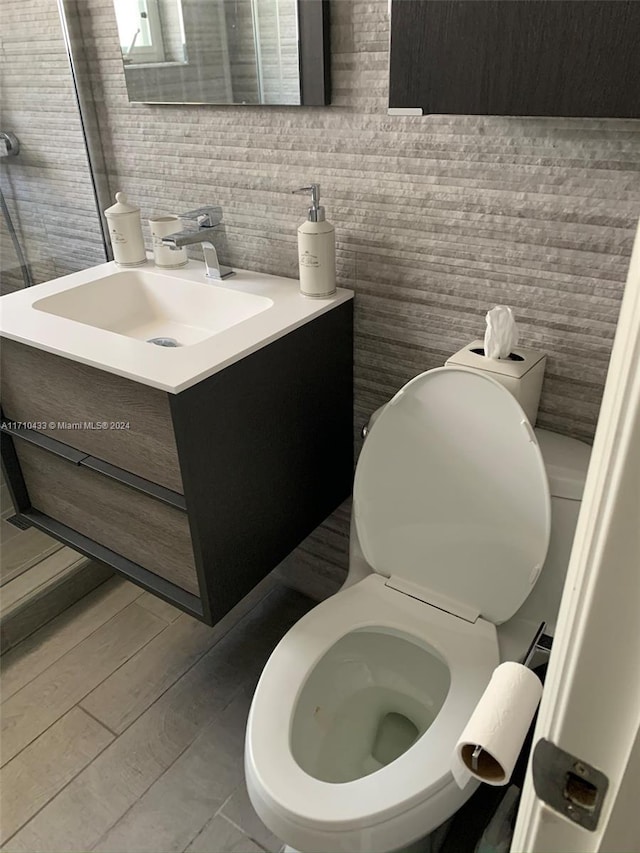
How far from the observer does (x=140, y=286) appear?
1.57 metres

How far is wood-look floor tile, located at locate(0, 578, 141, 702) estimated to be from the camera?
1.70 metres

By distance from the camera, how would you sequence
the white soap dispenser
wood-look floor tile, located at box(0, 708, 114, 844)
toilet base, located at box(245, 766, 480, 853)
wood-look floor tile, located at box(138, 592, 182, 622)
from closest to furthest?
toilet base, located at box(245, 766, 480, 853), the white soap dispenser, wood-look floor tile, located at box(0, 708, 114, 844), wood-look floor tile, located at box(138, 592, 182, 622)

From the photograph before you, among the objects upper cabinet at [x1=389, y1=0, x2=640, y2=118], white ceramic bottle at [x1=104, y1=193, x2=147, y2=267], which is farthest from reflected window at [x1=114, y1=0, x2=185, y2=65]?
upper cabinet at [x1=389, y1=0, x2=640, y2=118]

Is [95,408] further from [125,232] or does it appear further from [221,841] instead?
[221,841]

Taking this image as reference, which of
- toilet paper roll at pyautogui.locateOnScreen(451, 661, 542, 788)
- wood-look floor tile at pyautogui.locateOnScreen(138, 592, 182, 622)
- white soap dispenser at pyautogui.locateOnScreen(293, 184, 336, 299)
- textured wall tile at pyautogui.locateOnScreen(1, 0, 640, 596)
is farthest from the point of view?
wood-look floor tile at pyautogui.locateOnScreen(138, 592, 182, 622)

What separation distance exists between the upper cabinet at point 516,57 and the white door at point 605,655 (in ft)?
1.96

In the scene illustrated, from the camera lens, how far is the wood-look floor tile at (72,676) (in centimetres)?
156

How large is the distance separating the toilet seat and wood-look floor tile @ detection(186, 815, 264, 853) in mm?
414

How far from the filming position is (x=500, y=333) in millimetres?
1136

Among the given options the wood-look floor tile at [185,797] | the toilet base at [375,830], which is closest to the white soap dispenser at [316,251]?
the toilet base at [375,830]

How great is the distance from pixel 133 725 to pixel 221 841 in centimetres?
36

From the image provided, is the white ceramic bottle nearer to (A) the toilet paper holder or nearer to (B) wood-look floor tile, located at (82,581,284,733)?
(B) wood-look floor tile, located at (82,581,284,733)

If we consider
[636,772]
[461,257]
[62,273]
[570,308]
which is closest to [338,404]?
[461,257]

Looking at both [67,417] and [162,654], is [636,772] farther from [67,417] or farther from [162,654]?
[162,654]
